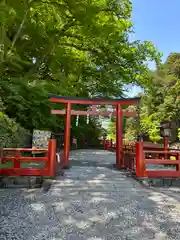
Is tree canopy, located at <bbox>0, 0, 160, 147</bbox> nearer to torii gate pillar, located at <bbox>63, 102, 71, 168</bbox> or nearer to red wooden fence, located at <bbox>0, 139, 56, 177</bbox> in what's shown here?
torii gate pillar, located at <bbox>63, 102, 71, 168</bbox>

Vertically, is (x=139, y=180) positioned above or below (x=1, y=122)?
below

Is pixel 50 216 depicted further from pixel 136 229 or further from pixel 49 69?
pixel 49 69

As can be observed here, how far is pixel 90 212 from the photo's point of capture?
4.30 metres

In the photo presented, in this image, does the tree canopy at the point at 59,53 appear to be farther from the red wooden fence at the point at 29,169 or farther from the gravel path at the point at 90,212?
the gravel path at the point at 90,212

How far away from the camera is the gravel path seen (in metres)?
3.46

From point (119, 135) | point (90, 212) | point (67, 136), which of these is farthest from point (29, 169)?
point (119, 135)

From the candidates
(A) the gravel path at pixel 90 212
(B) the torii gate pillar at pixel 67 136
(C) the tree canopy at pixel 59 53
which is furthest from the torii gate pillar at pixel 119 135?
(C) the tree canopy at pixel 59 53

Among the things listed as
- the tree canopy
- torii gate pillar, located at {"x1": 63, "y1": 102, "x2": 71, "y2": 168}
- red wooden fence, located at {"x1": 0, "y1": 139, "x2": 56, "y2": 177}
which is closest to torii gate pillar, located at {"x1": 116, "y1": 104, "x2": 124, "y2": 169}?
torii gate pillar, located at {"x1": 63, "y1": 102, "x2": 71, "y2": 168}

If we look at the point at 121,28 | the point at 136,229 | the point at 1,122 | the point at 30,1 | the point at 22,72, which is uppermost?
the point at 121,28

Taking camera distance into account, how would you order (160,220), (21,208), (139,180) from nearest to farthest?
(160,220) → (21,208) → (139,180)

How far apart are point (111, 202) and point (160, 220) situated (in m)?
1.20

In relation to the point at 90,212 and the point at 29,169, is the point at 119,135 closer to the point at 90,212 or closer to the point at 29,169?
the point at 29,169

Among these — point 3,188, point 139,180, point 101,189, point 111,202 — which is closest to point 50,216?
point 111,202

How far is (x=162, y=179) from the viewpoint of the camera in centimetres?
679
